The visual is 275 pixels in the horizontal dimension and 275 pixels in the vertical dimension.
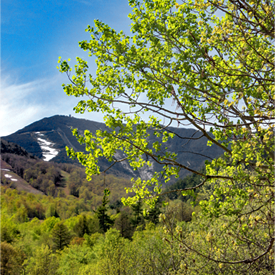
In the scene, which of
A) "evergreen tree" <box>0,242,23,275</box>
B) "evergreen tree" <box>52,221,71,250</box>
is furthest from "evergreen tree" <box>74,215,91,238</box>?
"evergreen tree" <box>0,242,23,275</box>

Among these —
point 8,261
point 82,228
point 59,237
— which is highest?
point 8,261

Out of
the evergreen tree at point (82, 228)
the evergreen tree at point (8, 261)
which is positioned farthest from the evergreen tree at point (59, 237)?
the evergreen tree at point (8, 261)

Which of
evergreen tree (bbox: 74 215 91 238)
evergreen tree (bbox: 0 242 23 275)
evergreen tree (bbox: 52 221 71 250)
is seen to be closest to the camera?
evergreen tree (bbox: 0 242 23 275)

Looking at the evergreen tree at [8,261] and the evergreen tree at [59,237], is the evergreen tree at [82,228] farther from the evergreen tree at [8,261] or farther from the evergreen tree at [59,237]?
the evergreen tree at [8,261]

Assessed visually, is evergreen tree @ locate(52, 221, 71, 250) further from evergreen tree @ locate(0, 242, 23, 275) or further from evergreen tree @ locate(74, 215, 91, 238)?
evergreen tree @ locate(0, 242, 23, 275)

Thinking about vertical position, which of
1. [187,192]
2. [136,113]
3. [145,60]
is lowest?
[187,192]

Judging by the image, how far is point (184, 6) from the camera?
6.49m

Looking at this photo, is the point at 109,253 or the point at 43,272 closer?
the point at 109,253

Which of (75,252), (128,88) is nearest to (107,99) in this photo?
(128,88)

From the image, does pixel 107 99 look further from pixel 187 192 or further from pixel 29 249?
pixel 29 249

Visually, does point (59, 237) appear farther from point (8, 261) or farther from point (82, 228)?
point (8, 261)

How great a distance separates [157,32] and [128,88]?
1.78 meters

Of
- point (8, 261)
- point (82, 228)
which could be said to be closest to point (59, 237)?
point (82, 228)

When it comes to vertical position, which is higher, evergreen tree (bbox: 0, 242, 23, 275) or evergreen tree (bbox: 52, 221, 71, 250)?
evergreen tree (bbox: 0, 242, 23, 275)
